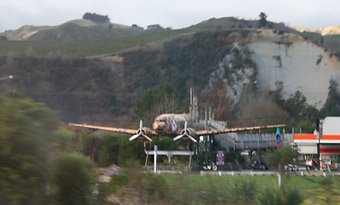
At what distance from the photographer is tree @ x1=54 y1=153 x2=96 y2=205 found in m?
7.50

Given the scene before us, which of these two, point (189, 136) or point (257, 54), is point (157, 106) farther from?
point (257, 54)

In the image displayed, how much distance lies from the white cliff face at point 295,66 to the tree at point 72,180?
11258 centimetres

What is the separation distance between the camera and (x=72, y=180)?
7621 millimetres

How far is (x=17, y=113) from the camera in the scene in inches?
280

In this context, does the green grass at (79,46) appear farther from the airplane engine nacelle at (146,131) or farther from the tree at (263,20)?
the airplane engine nacelle at (146,131)

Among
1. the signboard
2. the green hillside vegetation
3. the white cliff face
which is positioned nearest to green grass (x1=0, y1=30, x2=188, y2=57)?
the green hillside vegetation

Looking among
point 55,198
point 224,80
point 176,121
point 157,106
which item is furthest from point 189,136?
point 55,198

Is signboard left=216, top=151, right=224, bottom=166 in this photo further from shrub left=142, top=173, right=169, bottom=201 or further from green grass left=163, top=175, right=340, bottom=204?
green grass left=163, top=175, right=340, bottom=204

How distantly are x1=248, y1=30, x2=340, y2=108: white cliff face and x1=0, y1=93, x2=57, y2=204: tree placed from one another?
4455 inches

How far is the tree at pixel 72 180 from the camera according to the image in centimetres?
750

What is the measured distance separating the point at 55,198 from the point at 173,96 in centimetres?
8229

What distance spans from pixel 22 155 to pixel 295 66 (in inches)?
4623

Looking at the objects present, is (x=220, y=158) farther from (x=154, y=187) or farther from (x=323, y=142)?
(x=154, y=187)

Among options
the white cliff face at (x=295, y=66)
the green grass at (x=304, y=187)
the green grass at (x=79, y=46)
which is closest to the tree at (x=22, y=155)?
the green grass at (x=304, y=187)
